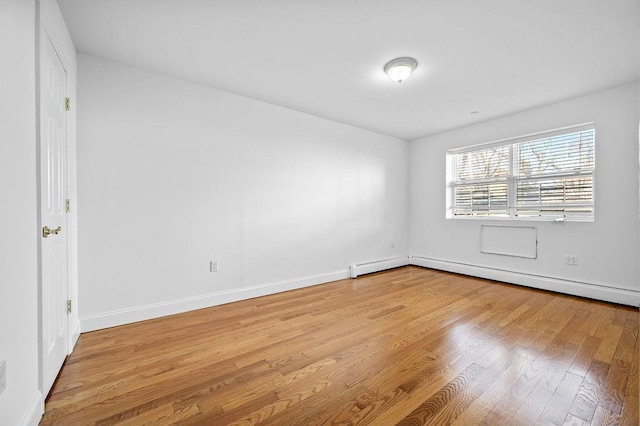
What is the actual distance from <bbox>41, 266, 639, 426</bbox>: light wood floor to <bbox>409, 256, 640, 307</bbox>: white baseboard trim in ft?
0.53

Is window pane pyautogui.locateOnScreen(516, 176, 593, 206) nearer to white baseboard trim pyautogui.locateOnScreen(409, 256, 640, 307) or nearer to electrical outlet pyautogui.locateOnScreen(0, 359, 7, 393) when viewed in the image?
white baseboard trim pyautogui.locateOnScreen(409, 256, 640, 307)

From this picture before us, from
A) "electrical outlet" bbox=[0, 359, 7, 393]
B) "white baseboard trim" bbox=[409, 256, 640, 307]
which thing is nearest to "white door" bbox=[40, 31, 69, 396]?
"electrical outlet" bbox=[0, 359, 7, 393]

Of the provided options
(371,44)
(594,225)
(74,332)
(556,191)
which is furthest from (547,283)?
(74,332)

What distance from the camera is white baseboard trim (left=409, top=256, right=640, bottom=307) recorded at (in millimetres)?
2955

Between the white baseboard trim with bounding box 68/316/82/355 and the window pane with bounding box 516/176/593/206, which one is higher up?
the window pane with bounding box 516/176/593/206

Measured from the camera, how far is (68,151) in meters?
2.00

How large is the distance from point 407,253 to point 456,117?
2580 millimetres

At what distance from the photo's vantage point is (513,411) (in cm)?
138

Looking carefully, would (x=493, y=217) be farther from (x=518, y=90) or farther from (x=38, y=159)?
(x=38, y=159)

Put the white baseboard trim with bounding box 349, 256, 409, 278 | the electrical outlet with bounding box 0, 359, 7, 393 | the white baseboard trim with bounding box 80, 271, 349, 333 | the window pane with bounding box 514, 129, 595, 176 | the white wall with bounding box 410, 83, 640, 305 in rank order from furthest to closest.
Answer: the white baseboard trim with bounding box 349, 256, 409, 278, the window pane with bounding box 514, 129, 595, 176, the white wall with bounding box 410, 83, 640, 305, the white baseboard trim with bounding box 80, 271, 349, 333, the electrical outlet with bounding box 0, 359, 7, 393

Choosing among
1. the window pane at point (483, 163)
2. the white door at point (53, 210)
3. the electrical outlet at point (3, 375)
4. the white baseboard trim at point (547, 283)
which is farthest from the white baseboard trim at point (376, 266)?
the electrical outlet at point (3, 375)

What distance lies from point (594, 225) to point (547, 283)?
882mm

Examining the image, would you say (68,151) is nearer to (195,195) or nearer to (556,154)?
(195,195)

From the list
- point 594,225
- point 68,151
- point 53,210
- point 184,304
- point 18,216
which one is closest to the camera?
point 18,216
